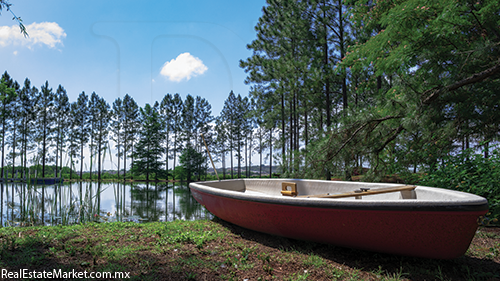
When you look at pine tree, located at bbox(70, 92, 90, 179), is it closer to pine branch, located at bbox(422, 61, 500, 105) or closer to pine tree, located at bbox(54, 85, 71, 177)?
pine tree, located at bbox(54, 85, 71, 177)

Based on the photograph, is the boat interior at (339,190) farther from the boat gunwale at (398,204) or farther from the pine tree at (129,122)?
the pine tree at (129,122)

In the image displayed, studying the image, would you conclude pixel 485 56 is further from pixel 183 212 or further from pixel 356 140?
pixel 183 212

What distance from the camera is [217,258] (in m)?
2.47

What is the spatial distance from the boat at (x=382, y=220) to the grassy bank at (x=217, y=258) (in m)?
0.17

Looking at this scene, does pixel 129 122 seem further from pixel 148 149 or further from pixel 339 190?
pixel 339 190

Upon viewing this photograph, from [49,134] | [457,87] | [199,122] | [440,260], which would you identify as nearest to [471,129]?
[457,87]

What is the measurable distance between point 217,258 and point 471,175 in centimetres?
428

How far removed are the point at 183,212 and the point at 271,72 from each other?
23.8ft

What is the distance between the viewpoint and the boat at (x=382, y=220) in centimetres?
197

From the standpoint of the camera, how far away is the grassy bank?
6.81 ft

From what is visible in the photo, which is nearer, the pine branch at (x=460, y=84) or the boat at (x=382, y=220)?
the boat at (x=382, y=220)

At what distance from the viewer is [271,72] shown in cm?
1129

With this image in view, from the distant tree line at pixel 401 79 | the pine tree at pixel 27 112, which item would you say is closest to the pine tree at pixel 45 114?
the pine tree at pixel 27 112
